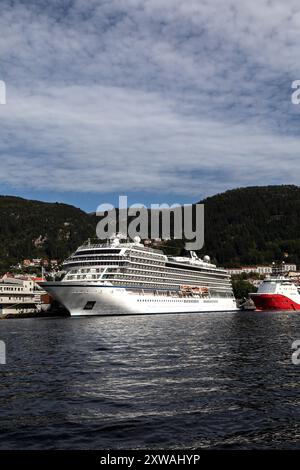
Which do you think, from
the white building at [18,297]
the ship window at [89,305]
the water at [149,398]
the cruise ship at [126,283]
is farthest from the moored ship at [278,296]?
the water at [149,398]

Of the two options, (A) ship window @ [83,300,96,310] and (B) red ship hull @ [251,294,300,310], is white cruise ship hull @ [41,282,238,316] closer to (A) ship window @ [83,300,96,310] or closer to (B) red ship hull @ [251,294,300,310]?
(A) ship window @ [83,300,96,310]

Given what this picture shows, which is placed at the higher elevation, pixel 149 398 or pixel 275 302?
pixel 275 302

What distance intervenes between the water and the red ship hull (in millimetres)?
109998

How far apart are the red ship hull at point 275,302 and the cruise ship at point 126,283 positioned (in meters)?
21.4

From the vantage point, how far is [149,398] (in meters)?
24.2

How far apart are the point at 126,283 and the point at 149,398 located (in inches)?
2980

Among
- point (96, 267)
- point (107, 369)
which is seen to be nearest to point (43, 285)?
point (96, 267)

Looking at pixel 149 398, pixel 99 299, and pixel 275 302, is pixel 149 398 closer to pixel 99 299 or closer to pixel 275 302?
pixel 99 299

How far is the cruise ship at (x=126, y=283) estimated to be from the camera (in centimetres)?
9356

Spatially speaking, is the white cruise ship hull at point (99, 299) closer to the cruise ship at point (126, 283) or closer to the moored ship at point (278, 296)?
the cruise ship at point (126, 283)

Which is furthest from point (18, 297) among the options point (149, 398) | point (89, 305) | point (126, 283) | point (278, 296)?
point (149, 398)

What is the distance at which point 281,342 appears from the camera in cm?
4922

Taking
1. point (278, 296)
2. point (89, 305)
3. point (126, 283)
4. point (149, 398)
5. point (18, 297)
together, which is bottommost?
point (149, 398)
